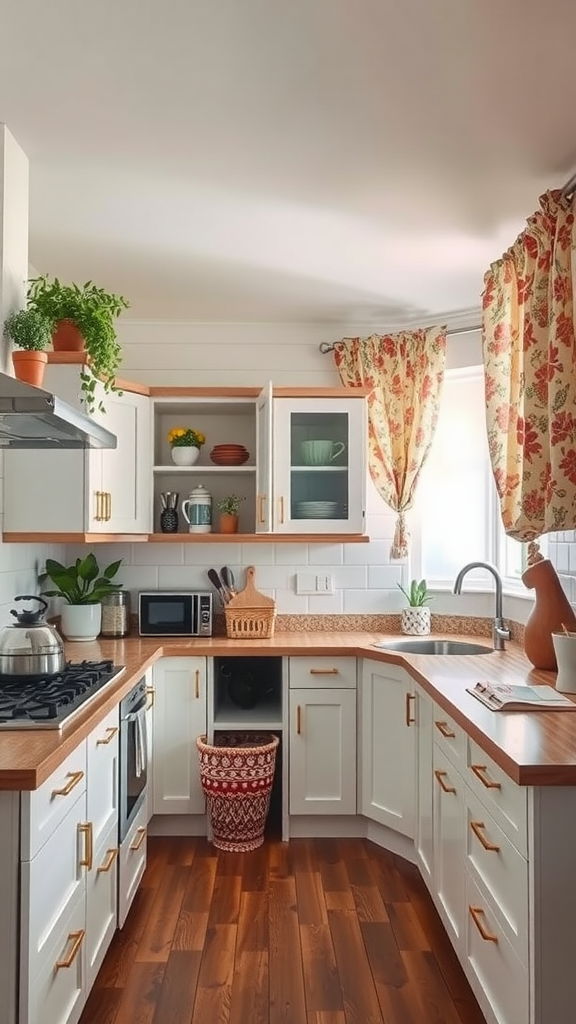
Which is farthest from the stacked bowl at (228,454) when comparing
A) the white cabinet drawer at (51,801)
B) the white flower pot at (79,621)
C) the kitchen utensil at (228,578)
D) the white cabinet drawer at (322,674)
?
the white cabinet drawer at (51,801)

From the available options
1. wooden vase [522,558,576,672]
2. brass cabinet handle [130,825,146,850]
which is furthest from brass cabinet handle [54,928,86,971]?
wooden vase [522,558,576,672]

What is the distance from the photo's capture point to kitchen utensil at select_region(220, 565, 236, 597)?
149 inches

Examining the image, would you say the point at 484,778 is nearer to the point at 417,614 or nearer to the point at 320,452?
the point at 417,614

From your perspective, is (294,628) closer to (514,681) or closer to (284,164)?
(514,681)

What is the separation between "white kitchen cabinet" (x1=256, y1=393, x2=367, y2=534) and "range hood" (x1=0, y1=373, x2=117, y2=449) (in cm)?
115

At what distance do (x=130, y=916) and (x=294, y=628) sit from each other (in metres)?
1.60

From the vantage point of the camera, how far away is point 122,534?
3428mm

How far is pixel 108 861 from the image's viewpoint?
224 centimetres

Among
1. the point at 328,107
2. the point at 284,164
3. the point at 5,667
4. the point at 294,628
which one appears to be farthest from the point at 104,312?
the point at 294,628

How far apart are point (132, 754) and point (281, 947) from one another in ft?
2.64

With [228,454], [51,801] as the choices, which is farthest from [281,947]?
[228,454]

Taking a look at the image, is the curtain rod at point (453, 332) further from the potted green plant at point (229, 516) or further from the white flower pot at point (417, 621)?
the white flower pot at point (417, 621)

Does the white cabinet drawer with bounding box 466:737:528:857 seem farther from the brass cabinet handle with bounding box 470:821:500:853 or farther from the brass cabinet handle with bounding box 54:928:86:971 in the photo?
the brass cabinet handle with bounding box 54:928:86:971

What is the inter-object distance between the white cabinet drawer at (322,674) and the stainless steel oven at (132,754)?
0.71 m
